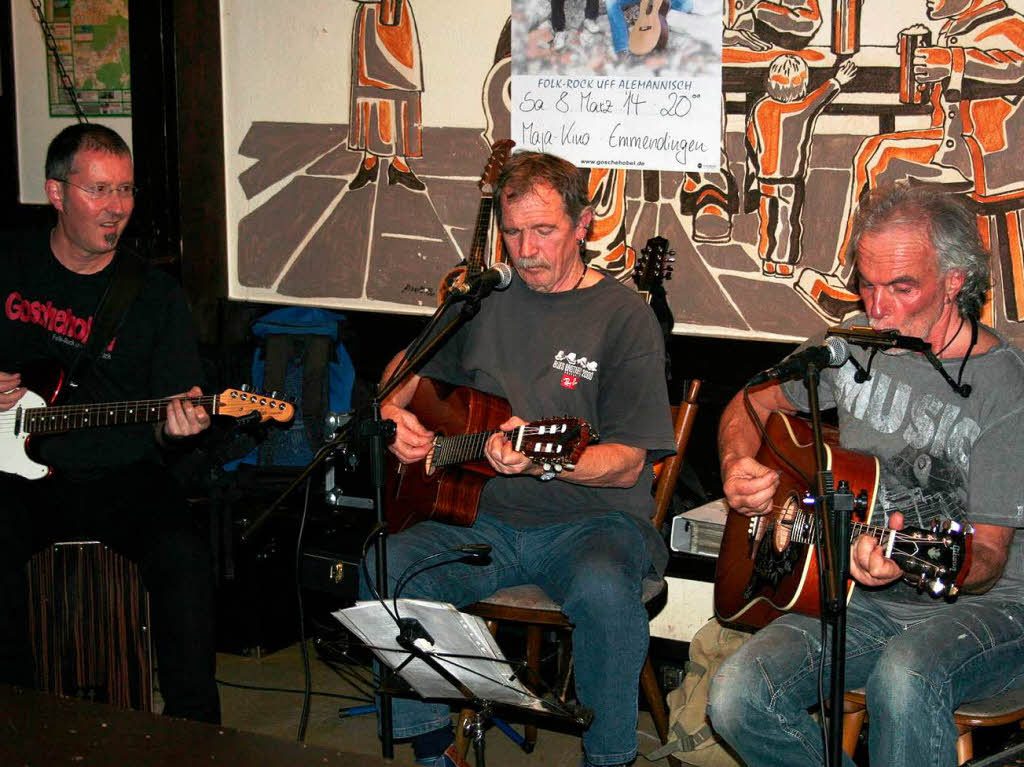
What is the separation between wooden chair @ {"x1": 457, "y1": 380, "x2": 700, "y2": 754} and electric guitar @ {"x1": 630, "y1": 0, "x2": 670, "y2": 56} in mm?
1105

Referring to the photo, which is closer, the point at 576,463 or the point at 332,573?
the point at 576,463

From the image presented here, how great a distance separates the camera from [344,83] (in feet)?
13.4

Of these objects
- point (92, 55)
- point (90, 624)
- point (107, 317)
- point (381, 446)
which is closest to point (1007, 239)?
point (381, 446)

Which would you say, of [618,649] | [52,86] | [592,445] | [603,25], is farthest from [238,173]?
[618,649]

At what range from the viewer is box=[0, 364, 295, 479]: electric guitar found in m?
3.15

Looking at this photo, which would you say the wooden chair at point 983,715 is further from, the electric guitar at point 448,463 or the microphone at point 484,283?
the microphone at point 484,283

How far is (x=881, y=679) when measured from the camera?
2359mm

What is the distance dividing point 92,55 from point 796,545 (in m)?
3.29

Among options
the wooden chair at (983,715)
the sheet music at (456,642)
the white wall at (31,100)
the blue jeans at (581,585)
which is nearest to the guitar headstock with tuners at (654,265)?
the blue jeans at (581,585)

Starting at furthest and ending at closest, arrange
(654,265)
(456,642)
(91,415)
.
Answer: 1. (654,265)
2. (91,415)
3. (456,642)

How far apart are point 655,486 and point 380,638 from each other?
4.31 ft

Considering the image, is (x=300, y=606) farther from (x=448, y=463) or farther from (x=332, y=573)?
(x=448, y=463)

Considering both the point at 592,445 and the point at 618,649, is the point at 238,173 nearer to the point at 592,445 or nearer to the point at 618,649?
the point at 592,445

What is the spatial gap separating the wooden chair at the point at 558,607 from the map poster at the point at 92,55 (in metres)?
2.50
